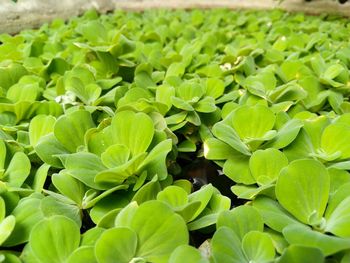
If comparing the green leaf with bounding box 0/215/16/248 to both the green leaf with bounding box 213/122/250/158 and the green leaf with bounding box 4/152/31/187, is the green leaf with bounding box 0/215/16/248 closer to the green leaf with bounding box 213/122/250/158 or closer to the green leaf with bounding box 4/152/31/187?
the green leaf with bounding box 4/152/31/187

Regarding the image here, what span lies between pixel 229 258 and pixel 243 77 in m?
0.62

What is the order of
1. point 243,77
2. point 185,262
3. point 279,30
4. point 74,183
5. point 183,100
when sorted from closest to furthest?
point 185,262 → point 74,183 → point 183,100 → point 243,77 → point 279,30

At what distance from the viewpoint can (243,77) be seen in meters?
0.95

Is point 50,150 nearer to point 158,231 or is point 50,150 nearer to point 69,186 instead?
point 69,186

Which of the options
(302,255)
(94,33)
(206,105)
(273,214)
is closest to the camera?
(302,255)

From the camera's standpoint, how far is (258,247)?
42 centimetres

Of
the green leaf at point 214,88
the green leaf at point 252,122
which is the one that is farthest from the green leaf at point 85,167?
the green leaf at point 214,88

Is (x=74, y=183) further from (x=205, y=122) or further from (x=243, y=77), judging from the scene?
(x=243, y=77)

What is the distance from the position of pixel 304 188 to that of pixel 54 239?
0.28 metres

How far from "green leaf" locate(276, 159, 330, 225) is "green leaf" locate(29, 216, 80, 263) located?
24 centimetres

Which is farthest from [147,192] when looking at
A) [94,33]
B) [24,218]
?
[94,33]

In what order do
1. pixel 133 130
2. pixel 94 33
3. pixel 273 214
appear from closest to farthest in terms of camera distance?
pixel 273 214, pixel 133 130, pixel 94 33

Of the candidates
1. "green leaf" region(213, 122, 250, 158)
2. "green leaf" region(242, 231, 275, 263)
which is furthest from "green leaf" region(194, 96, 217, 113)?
"green leaf" region(242, 231, 275, 263)

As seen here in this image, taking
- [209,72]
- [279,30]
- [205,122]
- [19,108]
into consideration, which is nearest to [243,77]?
[209,72]
